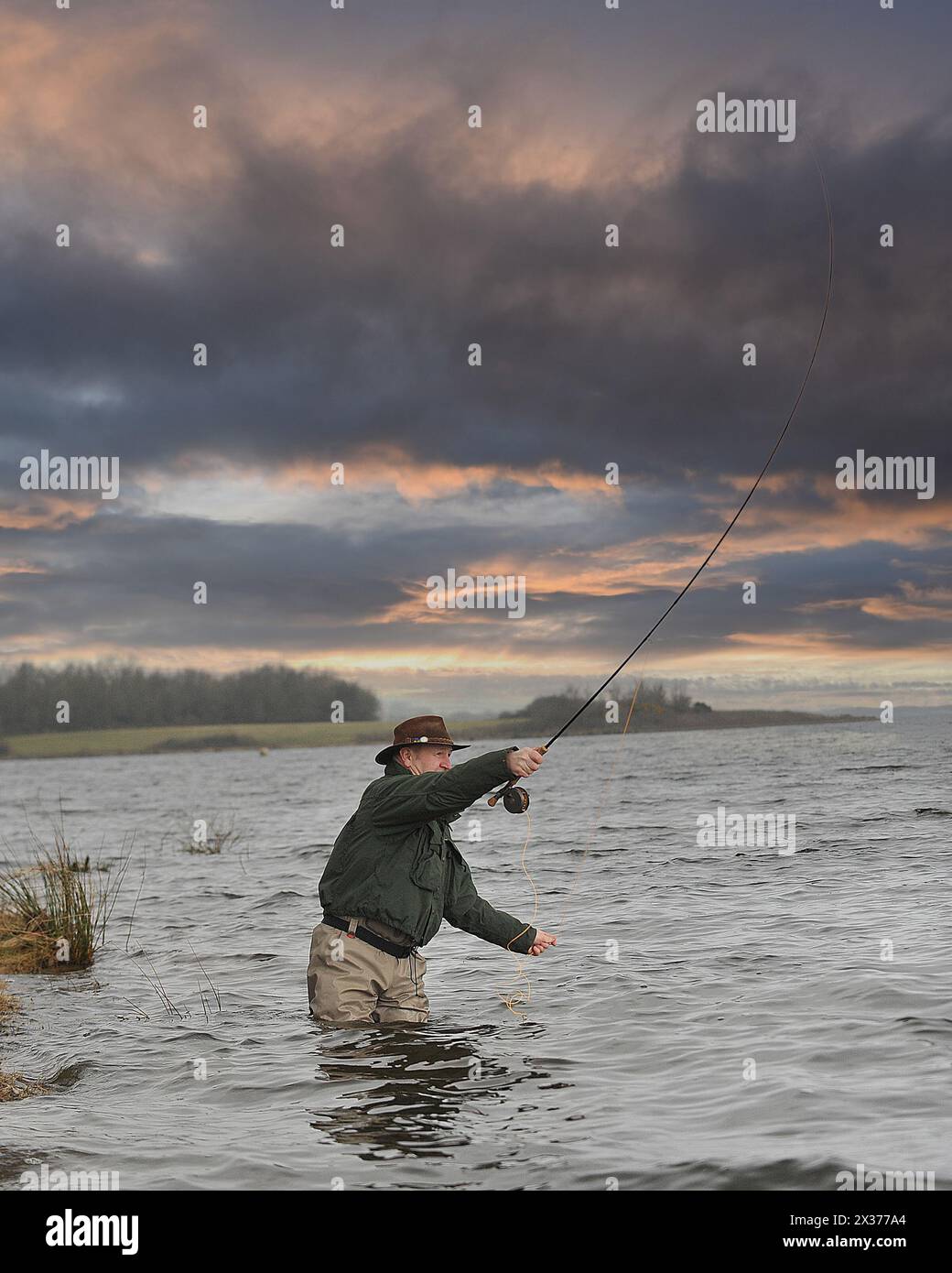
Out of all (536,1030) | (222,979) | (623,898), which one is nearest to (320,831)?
(623,898)

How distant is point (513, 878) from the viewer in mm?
19719

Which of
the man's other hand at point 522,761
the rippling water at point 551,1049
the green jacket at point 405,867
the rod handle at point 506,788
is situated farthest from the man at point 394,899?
the man's other hand at point 522,761

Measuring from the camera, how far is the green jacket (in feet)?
25.9

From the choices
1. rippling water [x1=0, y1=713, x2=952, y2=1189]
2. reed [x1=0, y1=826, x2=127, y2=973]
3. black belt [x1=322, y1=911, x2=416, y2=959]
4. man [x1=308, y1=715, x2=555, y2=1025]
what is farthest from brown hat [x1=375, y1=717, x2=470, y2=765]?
reed [x1=0, y1=826, x2=127, y2=973]

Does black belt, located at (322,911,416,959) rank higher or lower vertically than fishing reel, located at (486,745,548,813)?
lower

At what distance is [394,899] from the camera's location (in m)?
8.18

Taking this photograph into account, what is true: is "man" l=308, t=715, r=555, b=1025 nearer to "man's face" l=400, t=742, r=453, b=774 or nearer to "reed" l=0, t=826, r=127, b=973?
"man's face" l=400, t=742, r=453, b=774

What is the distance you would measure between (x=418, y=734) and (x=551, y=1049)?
238 cm

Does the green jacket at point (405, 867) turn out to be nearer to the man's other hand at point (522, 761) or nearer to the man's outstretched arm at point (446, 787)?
the man's outstretched arm at point (446, 787)

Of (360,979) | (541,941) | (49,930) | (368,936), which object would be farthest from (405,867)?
(49,930)

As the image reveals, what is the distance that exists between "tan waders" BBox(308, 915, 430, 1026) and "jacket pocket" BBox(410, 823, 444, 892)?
415 millimetres

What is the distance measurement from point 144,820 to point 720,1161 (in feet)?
117

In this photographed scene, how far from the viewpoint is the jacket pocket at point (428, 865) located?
8.24 meters

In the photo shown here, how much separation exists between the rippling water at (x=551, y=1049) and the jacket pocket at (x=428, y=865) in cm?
115
